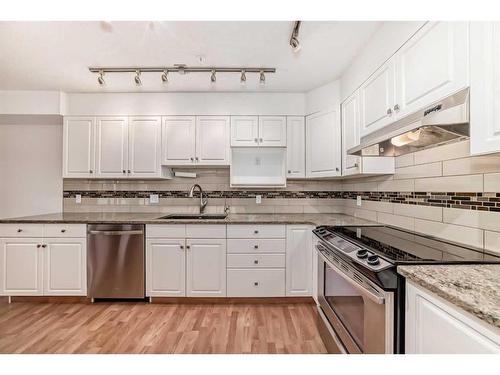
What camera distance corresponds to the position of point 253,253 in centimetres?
259

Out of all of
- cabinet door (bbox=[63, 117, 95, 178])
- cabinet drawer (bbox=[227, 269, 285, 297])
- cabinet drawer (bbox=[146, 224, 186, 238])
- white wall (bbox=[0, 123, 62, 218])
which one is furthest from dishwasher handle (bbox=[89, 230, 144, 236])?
white wall (bbox=[0, 123, 62, 218])

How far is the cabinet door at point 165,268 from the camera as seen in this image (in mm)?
2582

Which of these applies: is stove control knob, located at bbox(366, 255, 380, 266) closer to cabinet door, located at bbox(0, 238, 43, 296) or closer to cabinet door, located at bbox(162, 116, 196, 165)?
cabinet door, located at bbox(162, 116, 196, 165)

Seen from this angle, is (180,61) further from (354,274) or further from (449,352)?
(449,352)

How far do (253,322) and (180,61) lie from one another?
242 cm

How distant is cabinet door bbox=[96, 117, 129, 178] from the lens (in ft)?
9.70

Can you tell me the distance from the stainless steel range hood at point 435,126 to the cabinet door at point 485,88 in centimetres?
5

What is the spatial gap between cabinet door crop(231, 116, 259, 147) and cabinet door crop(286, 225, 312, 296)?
1097 mm

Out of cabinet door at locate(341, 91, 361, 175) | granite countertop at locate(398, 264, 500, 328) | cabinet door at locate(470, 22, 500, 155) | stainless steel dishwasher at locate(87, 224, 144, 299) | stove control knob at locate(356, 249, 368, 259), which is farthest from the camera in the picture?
stainless steel dishwasher at locate(87, 224, 144, 299)

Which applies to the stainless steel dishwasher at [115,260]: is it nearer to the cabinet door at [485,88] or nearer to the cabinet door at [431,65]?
the cabinet door at [431,65]

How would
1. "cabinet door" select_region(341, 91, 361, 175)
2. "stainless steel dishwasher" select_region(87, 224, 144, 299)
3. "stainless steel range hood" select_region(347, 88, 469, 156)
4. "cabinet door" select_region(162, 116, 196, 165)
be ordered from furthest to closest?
"cabinet door" select_region(162, 116, 196, 165) → "stainless steel dishwasher" select_region(87, 224, 144, 299) → "cabinet door" select_region(341, 91, 361, 175) → "stainless steel range hood" select_region(347, 88, 469, 156)

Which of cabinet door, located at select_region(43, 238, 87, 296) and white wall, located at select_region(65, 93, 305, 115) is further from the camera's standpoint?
white wall, located at select_region(65, 93, 305, 115)

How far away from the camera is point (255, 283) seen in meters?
2.59
